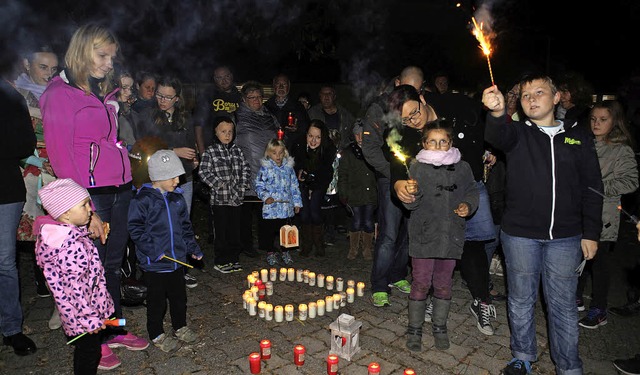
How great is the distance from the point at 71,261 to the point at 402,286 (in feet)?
13.1

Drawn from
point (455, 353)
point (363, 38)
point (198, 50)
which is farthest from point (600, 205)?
point (363, 38)

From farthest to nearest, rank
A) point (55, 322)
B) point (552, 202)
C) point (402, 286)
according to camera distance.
→ point (402, 286), point (55, 322), point (552, 202)

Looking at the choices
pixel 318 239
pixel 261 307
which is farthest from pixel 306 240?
pixel 261 307

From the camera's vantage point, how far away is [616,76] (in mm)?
18984

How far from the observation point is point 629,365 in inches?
177

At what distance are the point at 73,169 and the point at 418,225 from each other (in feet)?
10.5

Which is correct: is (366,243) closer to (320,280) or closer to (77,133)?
(320,280)

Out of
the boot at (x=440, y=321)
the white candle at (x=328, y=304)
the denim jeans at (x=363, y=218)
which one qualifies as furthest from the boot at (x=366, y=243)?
the boot at (x=440, y=321)

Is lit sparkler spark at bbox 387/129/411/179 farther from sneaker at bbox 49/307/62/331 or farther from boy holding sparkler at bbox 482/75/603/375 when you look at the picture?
sneaker at bbox 49/307/62/331

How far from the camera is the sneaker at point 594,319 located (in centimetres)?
536

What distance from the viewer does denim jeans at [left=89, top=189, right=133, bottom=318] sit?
4.44 metres

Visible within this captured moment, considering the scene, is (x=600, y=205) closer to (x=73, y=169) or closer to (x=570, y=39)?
(x=73, y=169)

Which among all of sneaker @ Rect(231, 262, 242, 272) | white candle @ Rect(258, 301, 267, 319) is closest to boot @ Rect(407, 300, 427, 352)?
white candle @ Rect(258, 301, 267, 319)

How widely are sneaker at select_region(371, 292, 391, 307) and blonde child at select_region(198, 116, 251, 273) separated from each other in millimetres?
2216
